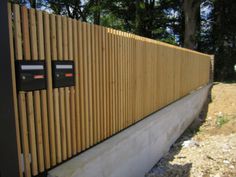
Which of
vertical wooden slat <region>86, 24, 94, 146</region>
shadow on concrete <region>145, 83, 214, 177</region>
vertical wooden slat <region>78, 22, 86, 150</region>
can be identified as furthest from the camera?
shadow on concrete <region>145, 83, 214, 177</region>

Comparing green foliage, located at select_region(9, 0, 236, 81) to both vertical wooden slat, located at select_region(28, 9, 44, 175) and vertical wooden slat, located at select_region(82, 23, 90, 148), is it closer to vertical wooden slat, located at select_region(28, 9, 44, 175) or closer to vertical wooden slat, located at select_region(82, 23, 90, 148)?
vertical wooden slat, located at select_region(82, 23, 90, 148)

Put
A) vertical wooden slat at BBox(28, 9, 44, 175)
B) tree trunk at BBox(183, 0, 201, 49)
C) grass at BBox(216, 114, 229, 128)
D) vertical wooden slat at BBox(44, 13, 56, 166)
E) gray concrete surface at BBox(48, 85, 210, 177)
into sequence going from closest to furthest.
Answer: vertical wooden slat at BBox(28, 9, 44, 175), vertical wooden slat at BBox(44, 13, 56, 166), gray concrete surface at BBox(48, 85, 210, 177), grass at BBox(216, 114, 229, 128), tree trunk at BBox(183, 0, 201, 49)

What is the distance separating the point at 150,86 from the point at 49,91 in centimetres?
311

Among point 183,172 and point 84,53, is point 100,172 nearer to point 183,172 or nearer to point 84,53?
point 84,53

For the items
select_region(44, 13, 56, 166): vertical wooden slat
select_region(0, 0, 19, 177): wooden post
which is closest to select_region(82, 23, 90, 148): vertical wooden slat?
select_region(44, 13, 56, 166): vertical wooden slat

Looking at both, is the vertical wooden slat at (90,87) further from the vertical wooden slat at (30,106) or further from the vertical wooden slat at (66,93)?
the vertical wooden slat at (30,106)

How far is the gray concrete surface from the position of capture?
3.04m

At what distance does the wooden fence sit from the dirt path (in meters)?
1.26

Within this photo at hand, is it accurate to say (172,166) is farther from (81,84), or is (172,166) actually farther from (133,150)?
(81,84)

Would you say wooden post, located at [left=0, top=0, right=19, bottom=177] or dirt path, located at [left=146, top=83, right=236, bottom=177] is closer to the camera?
wooden post, located at [left=0, top=0, right=19, bottom=177]

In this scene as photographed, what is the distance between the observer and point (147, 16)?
19750mm

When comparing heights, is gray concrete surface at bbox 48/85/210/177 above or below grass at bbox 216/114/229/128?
above

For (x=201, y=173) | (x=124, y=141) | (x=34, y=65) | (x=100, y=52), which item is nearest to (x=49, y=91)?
(x=34, y=65)

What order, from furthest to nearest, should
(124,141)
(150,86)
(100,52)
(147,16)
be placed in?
(147,16)
(150,86)
(124,141)
(100,52)
